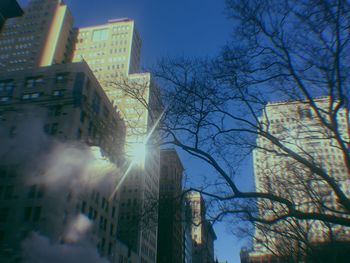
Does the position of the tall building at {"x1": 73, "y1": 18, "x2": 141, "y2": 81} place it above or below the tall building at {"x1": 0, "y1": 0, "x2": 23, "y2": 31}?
above

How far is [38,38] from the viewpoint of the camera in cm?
10981

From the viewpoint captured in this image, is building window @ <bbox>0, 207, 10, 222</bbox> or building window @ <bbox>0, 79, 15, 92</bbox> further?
building window @ <bbox>0, 79, 15, 92</bbox>

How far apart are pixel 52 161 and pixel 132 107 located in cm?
1808

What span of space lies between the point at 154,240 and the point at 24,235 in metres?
50.7

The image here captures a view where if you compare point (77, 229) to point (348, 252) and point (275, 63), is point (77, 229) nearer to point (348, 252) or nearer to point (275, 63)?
point (348, 252)

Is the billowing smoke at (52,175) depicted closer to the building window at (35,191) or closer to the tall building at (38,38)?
the building window at (35,191)

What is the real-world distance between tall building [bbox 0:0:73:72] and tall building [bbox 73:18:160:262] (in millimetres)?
6076

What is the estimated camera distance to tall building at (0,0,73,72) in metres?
106

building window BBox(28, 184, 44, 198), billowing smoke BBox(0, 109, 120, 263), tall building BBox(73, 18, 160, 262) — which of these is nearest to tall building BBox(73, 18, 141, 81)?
tall building BBox(73, 18, 160, 262)

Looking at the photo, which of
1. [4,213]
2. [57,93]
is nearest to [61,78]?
[57,93]

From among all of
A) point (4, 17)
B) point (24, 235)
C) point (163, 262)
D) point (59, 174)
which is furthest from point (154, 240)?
point (4, 17)

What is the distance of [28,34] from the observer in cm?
11262

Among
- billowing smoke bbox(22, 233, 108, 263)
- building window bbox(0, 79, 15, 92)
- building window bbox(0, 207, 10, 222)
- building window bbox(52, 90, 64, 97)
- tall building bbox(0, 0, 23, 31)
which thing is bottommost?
billowing smoke bbox(22, 233, 108, 263)

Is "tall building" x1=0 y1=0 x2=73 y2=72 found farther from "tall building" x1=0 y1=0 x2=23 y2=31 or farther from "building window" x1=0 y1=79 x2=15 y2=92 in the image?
"tall building" x1=0 y1=0 x2=23 y2=31
